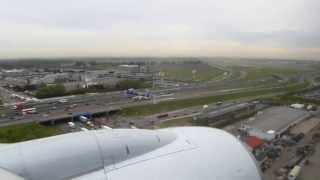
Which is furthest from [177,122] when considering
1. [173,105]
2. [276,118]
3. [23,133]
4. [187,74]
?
[187,74]

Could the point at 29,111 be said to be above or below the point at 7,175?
below

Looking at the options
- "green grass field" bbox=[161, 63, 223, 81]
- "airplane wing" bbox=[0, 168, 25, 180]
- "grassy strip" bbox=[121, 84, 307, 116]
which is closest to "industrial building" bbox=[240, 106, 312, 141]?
"grassy strip" bbox=[121, 84, 307, 116]

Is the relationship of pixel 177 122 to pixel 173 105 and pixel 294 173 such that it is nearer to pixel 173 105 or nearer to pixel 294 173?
pixel 173 105

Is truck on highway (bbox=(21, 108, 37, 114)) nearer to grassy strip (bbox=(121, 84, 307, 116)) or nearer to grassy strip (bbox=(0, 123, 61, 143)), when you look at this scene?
grassy strip (bbox=(0, 123, 61, 143))

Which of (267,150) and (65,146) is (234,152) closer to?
(65,146)

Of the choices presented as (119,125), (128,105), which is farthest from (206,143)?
(128,105)

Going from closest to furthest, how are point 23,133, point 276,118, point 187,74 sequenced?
point 23,133, point 276,118, point 187,74

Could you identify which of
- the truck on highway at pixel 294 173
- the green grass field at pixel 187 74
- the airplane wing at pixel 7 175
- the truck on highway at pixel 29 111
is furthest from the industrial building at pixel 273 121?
the green grass field at pixel 187 74
